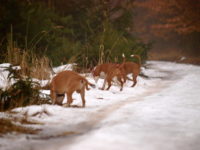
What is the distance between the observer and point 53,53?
42.7ft

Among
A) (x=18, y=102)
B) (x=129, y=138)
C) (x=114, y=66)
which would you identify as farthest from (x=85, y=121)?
(x=114, y=66)

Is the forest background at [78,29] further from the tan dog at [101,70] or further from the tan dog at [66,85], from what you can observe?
the tan dog at [66,85]

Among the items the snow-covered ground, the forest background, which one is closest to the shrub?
the snow-covered ground

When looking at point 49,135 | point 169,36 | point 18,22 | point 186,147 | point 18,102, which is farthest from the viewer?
point 169,36

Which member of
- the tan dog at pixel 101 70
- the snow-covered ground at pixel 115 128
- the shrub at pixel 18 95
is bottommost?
the snow-covered ground at pixel 115 128

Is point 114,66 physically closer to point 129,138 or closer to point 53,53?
point 53,53

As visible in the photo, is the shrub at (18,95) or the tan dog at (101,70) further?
the tan dog at (101,70)

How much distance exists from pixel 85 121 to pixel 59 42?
26.1 ft

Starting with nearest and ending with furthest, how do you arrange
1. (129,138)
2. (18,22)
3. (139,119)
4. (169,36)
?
1. (129,138)
2. (139,119)
3. (18,22)
4. (169,36)

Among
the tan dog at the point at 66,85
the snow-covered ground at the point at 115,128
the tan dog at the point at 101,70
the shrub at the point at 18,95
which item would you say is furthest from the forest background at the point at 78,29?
the snow-covered ground at the point at 115,128

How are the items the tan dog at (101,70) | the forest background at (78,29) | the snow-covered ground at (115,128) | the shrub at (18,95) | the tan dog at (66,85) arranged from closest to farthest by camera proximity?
the snow-covered ground at (115,128) → the shrub at (18,95) → the tan dog at (66,85) → the tan dog at (101,70) → the forest background at (78,29)

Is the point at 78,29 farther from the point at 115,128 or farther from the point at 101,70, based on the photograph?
the point at 115,128

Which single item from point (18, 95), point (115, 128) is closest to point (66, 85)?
point (18, 95)

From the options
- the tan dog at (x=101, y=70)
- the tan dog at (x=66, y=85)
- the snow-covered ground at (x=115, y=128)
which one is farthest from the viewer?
the tan dog at (x=101, y=70)
